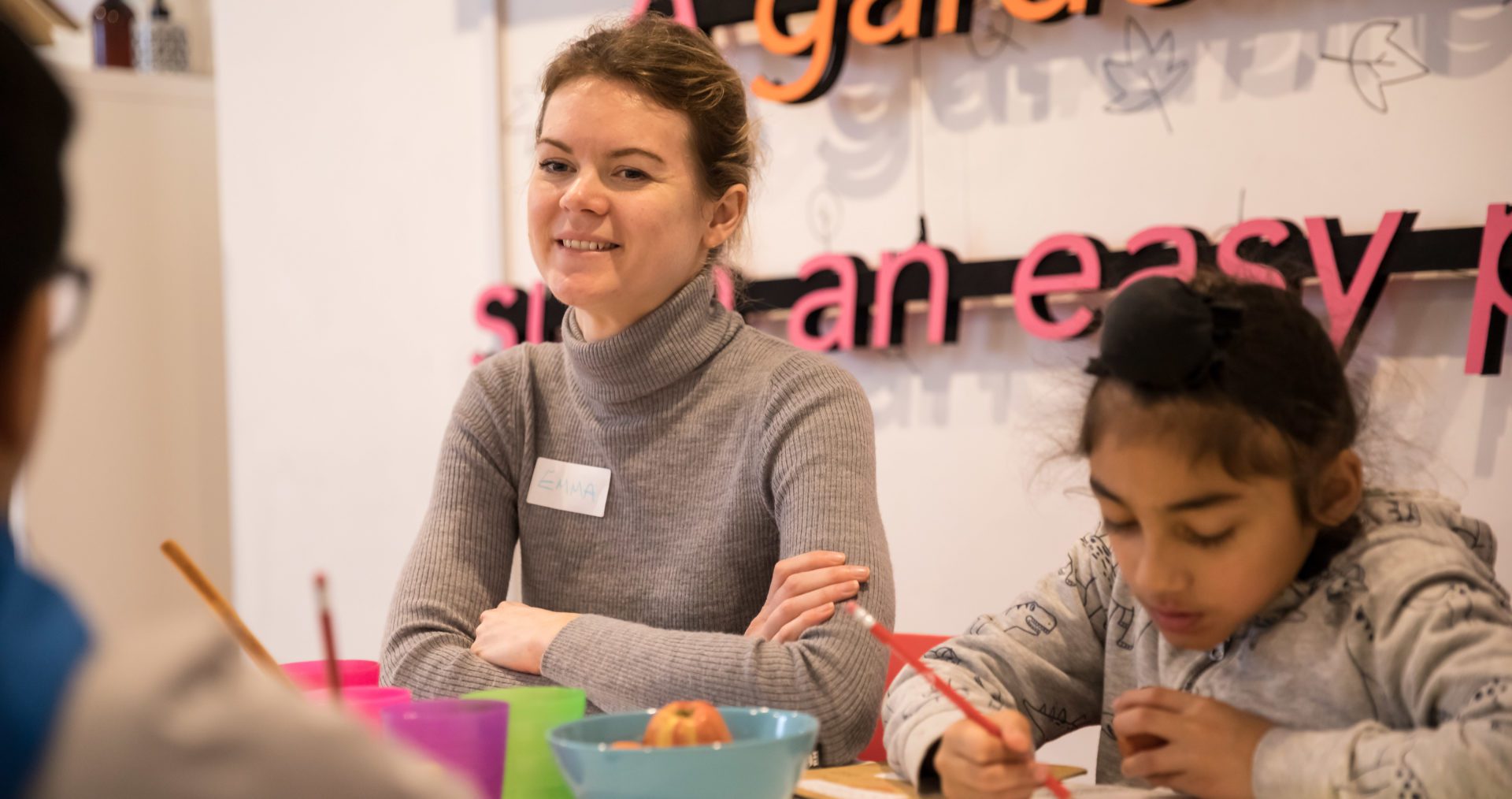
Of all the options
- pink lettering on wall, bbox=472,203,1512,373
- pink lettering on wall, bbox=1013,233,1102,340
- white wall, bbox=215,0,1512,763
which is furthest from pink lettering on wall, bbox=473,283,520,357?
pink lettering on wall, bbox=1013,233,1102,340

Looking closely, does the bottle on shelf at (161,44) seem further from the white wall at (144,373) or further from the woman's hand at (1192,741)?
the woman's hand at (1192,741)

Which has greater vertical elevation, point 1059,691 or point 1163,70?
point 1163,70

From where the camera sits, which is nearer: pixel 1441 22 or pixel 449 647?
pixel 449 647

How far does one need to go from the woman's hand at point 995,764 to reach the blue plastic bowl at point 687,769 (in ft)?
0.54

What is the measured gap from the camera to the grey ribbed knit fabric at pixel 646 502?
1448mm

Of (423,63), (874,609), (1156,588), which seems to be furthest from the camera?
(423,63)

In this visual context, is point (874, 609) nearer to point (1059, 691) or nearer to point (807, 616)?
point (807, 616)

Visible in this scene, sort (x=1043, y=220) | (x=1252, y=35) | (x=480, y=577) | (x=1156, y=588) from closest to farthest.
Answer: (x=1156, y=588) → (x=480, y=577) → (x=1252, y=35) → (x=1043, y=220)

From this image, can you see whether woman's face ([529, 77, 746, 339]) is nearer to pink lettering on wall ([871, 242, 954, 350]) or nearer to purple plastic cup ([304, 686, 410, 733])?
purple plastic cup ([304, 686, 410, 733])

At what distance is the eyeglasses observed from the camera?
459 millimetres

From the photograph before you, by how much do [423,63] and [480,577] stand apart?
2.15 m

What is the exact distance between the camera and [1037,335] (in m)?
2.58

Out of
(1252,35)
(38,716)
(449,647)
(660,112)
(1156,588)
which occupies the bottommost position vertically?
(449,647)

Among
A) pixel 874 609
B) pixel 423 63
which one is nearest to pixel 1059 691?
pixel 874 609
